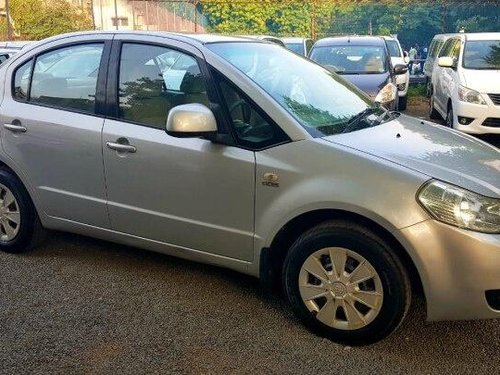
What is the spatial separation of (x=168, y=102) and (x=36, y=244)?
68.4 inches

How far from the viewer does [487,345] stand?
10.1 ft

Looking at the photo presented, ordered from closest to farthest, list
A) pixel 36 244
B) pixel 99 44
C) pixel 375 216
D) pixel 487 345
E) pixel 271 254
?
pixel 375 216
pixel 487 345
pixel 271 254
pixel 99 44
pixel 36 244

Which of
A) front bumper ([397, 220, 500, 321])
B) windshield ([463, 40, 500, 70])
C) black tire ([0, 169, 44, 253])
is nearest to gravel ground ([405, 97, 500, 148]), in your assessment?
windshield ([463, 40, 500, 70])

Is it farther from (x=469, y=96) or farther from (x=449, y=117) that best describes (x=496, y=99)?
(x=449, y=117)

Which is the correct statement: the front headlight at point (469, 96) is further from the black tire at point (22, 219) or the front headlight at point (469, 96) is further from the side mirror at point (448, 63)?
the black tire at point (22, 219)

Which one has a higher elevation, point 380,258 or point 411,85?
point 380,258

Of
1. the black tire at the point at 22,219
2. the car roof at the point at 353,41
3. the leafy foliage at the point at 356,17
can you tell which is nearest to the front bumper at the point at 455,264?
the black tire at the point at 22,219

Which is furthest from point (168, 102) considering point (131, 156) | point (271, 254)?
point (271, 254)

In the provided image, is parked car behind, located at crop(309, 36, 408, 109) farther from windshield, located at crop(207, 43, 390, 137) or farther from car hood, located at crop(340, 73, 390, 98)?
windshield, located at crop(207, 43, 390, 137)

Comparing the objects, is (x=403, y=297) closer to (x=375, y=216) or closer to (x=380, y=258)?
(x=380, y=258)

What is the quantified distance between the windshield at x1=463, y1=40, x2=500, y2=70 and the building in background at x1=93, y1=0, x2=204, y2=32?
12.7 metres

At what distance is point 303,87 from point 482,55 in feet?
21.8

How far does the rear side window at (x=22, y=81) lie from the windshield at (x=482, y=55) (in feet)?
23.1

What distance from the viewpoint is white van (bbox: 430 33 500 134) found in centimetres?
812
